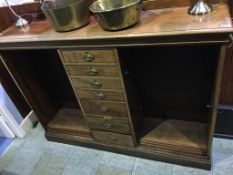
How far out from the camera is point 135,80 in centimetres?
142

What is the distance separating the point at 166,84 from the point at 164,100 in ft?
0.47

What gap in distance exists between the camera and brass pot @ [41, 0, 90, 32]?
1.02 meters

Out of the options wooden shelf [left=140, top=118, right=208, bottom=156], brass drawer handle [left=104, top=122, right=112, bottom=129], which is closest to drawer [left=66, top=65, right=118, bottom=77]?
brass drawer handle [left=104, top=122, right=112, bottom=129]

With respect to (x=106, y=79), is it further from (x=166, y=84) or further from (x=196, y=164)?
(x=196, y=164)

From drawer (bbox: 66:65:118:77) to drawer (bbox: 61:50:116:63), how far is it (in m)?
0.04

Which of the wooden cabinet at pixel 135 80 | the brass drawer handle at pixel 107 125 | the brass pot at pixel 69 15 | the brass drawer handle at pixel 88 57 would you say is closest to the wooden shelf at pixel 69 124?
the wooden cabinet at pixel 135 80

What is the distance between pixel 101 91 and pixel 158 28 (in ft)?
1.59

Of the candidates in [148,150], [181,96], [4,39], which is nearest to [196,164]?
[148,150]

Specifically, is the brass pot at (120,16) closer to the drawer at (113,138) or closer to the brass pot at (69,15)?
the brass pot at (69,15)

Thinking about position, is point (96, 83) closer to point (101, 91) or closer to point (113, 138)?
point (101, 91)

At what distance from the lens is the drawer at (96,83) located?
44.5 inches

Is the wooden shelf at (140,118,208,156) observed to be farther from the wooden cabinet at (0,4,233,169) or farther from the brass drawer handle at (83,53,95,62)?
the brass drawer handle at (83,53,95,62)

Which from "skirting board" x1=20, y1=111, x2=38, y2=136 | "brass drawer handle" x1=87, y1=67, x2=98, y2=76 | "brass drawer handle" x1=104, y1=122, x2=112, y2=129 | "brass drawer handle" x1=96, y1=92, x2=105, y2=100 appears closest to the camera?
"brass drawer handle" x1=87, y1=67, x2=98, y2=76

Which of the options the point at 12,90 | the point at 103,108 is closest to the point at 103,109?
the point at 103,108
